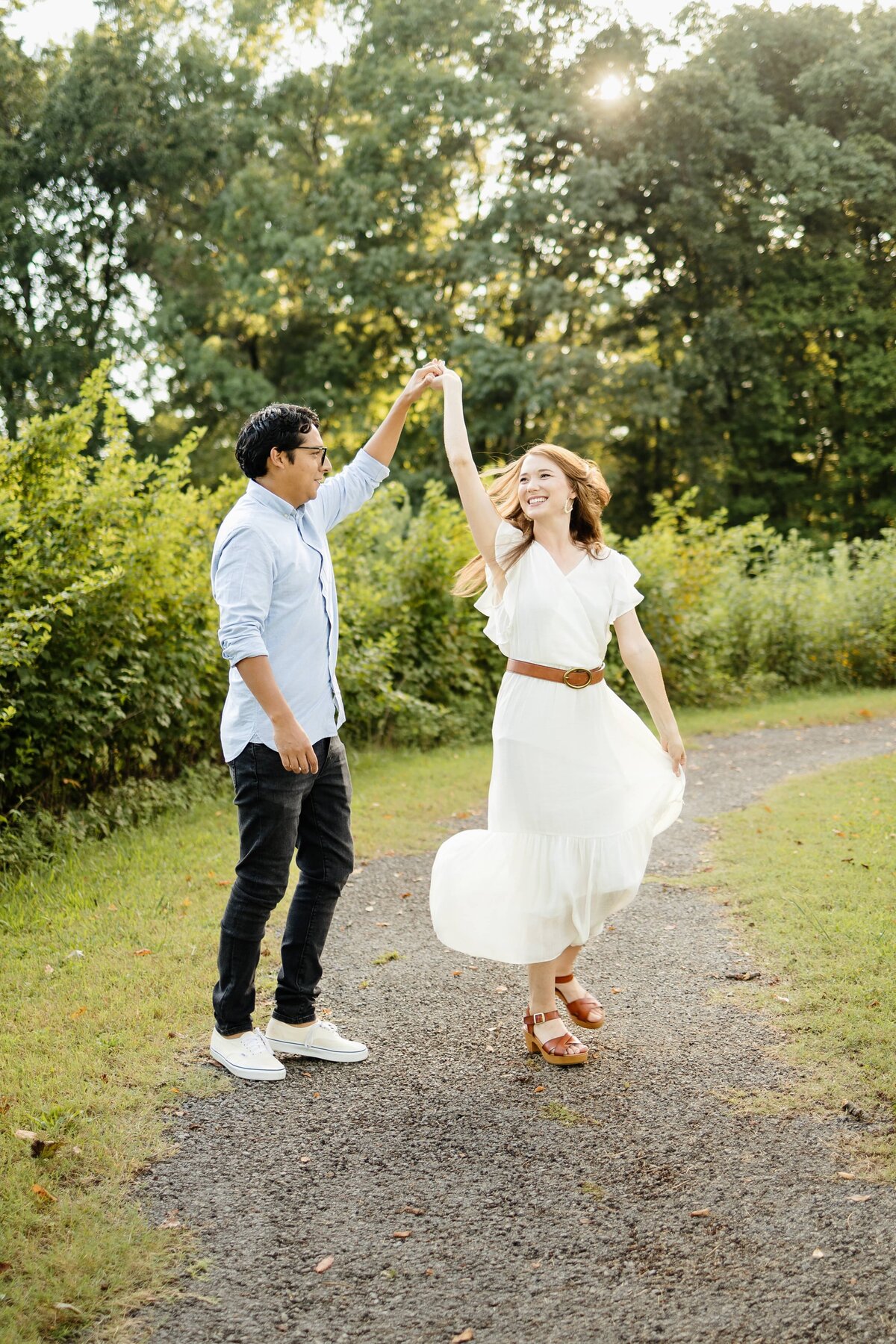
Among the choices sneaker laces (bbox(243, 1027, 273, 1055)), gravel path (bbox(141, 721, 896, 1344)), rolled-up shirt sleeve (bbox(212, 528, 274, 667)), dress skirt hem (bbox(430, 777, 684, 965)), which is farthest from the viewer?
sneaker laces (bbox(243, 1027, 273, 1055))

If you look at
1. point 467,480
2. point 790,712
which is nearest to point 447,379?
point 467,480

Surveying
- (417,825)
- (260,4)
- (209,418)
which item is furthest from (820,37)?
(417,825)

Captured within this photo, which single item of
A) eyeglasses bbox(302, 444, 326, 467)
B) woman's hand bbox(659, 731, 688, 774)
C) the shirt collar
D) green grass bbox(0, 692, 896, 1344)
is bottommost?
green grass bbox(0, 692, 896, 1344)

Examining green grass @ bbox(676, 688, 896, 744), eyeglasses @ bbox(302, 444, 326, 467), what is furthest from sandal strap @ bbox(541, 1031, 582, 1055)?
green grass @ bbox(676, 688, 896, 744)

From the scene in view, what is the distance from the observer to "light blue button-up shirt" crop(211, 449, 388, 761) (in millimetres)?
3852

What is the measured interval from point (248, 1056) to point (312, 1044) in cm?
27

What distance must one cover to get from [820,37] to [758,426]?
9.73 metres

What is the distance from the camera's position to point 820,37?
95.2ft

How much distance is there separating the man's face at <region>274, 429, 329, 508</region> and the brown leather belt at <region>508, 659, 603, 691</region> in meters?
0.96

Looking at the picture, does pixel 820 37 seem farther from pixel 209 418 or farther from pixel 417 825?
pixel 417 825

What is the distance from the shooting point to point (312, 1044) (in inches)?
171

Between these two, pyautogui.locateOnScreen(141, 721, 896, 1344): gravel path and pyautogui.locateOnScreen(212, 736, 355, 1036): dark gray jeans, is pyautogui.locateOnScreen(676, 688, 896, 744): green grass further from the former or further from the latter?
pyautogui.locateOnScreen(212, 736, 355, 1036): dark gray jeans

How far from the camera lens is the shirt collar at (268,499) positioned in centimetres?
407

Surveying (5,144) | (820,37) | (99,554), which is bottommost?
(99,554)
